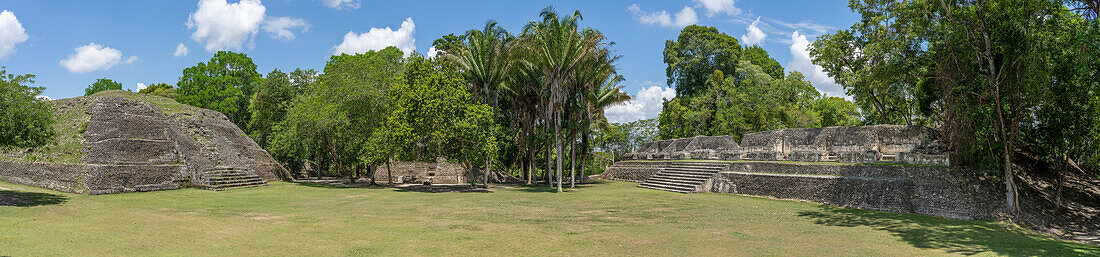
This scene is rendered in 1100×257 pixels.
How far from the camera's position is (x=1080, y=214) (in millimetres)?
12438

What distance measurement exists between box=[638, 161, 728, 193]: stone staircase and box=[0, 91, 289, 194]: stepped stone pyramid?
61.7 ft

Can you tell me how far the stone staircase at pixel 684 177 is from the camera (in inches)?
810

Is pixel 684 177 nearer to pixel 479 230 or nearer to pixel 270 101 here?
pixel 479 230

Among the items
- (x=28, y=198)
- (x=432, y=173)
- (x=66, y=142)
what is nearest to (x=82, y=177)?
(x=28, y=198)

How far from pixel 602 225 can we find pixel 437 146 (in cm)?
1285

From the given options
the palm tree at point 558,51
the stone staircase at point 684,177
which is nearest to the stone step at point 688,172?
the stone staircase at point 684,177

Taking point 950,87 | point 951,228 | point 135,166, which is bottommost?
point 951,228

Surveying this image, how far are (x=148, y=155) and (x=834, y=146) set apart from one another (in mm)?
31509

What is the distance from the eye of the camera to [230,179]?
21703mm

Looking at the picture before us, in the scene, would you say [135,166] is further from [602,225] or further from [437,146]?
[602,225]

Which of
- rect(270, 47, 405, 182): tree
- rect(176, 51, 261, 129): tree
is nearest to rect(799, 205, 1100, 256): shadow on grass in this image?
rect(270, 47, 405, 182): tree

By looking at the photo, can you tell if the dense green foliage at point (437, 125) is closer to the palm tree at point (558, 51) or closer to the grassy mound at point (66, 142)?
the palm tree at point (558, 51)

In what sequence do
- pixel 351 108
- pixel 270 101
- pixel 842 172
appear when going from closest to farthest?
pixel 842 172 → pixel 351 108 → pixel 270 101

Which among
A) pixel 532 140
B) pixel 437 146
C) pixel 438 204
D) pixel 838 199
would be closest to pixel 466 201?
pixel 438 204
